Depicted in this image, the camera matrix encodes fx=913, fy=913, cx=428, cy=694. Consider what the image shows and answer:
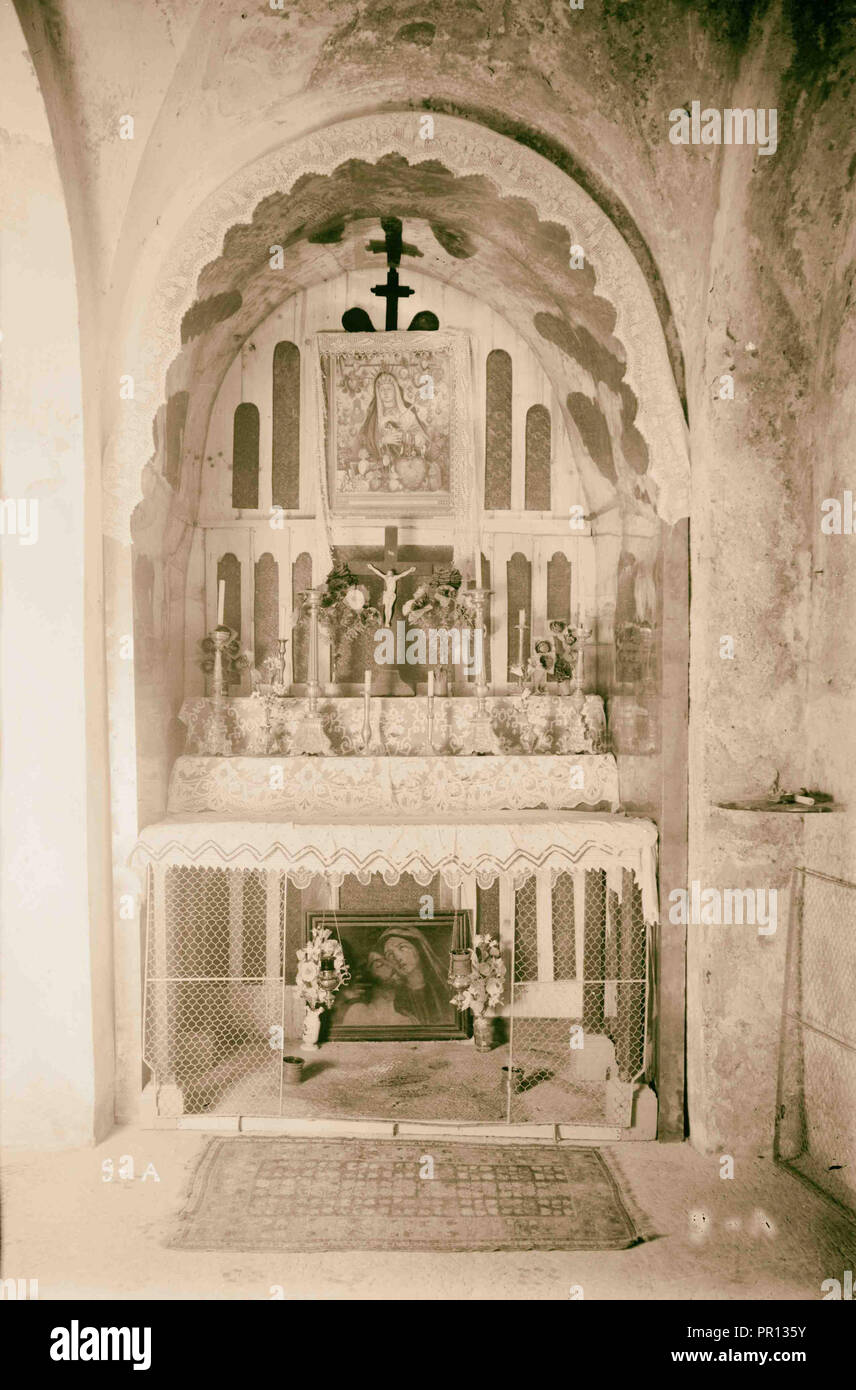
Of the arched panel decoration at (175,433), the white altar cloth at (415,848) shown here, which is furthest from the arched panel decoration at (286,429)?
the white altar cloth at (415,848)

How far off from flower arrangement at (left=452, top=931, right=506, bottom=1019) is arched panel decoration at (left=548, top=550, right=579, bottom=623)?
7.40 feet

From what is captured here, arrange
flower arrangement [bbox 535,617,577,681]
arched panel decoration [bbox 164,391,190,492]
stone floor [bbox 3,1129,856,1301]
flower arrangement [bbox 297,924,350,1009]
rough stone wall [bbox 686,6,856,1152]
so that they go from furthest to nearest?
flower arrangement [bbox 535,617,577,681] < flower arrangement [bbox 297,924,350,1009] < arched panel decoration [bbox 164,391,190,492] < rough stone wall [bbox 686,6,856,1152] < stone floor [bbox 3,1129,856,1301]

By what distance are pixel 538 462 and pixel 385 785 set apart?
2.59 meters

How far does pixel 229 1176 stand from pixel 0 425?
3.91 m

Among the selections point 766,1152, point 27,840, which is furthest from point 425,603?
point 766,1152

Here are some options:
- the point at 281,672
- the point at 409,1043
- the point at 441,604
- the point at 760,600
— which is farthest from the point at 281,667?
the point at 760,600

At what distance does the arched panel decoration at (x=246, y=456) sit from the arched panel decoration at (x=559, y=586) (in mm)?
2099

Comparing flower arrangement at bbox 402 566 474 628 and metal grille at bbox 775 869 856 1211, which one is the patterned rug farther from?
flower arrangement at bbox 402 566 474 628

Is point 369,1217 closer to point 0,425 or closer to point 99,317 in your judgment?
point 0,425

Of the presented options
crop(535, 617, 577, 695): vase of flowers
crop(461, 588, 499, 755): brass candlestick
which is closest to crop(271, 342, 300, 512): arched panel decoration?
crop(461, 588, 499, 755): brass candlestick

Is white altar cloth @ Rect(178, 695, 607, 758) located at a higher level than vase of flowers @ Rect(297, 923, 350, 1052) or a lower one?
higher

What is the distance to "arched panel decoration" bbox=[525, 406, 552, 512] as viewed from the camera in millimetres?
6316

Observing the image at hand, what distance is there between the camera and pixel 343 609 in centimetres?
593

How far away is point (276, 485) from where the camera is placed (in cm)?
628
